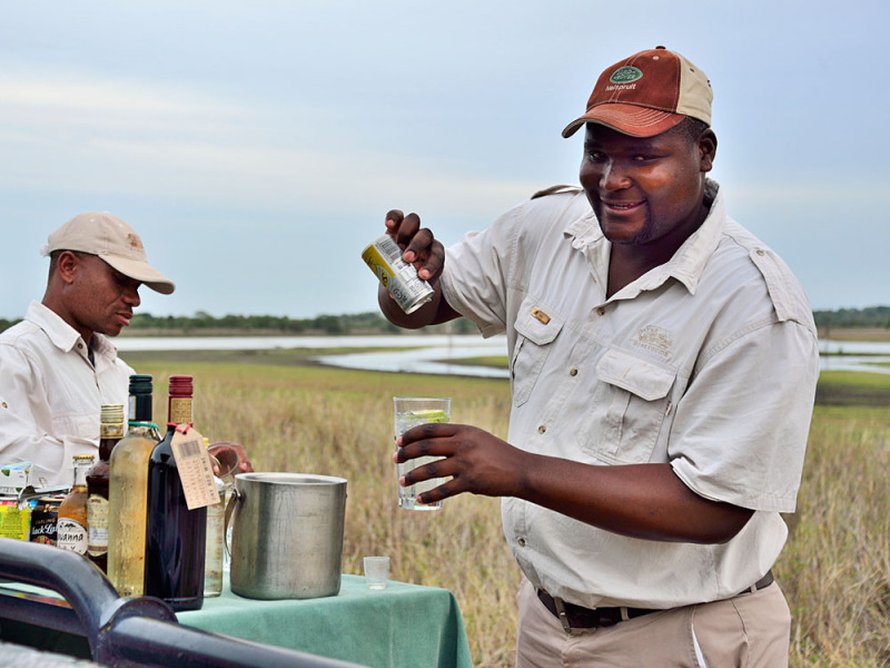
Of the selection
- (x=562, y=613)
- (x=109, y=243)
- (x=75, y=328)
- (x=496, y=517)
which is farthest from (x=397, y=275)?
(x=496, y=517)

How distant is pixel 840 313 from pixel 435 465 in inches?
220

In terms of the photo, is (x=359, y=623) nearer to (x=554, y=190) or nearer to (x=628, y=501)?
(x=628, y=501)

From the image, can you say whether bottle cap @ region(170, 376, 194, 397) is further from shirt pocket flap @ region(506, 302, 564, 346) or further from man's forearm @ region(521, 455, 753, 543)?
shirt pocket flap @ region(506, 302, 564, 346)

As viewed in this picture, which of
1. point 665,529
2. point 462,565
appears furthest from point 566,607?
point 462,565

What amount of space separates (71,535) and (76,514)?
0.13ft

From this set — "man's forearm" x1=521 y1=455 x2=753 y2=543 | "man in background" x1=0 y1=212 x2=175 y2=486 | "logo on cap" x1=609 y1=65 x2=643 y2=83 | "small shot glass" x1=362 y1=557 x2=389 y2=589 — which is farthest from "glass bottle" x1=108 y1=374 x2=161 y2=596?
"man in background" x1=0 y1=212 x2=175 y2=486

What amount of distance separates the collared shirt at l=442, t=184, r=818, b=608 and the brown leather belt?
0.04 metres

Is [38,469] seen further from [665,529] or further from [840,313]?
[840,313]

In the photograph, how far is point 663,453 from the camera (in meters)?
2.47

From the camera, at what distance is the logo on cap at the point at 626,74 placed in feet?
8.25

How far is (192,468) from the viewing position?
2234 millimetres

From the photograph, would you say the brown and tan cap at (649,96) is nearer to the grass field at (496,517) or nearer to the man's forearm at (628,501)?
the man's forearm at (628,501)

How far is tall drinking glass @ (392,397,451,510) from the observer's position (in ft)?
7.27

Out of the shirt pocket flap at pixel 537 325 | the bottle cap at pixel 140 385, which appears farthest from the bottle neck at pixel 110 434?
the shirt pocket flap at pixel 537 325
